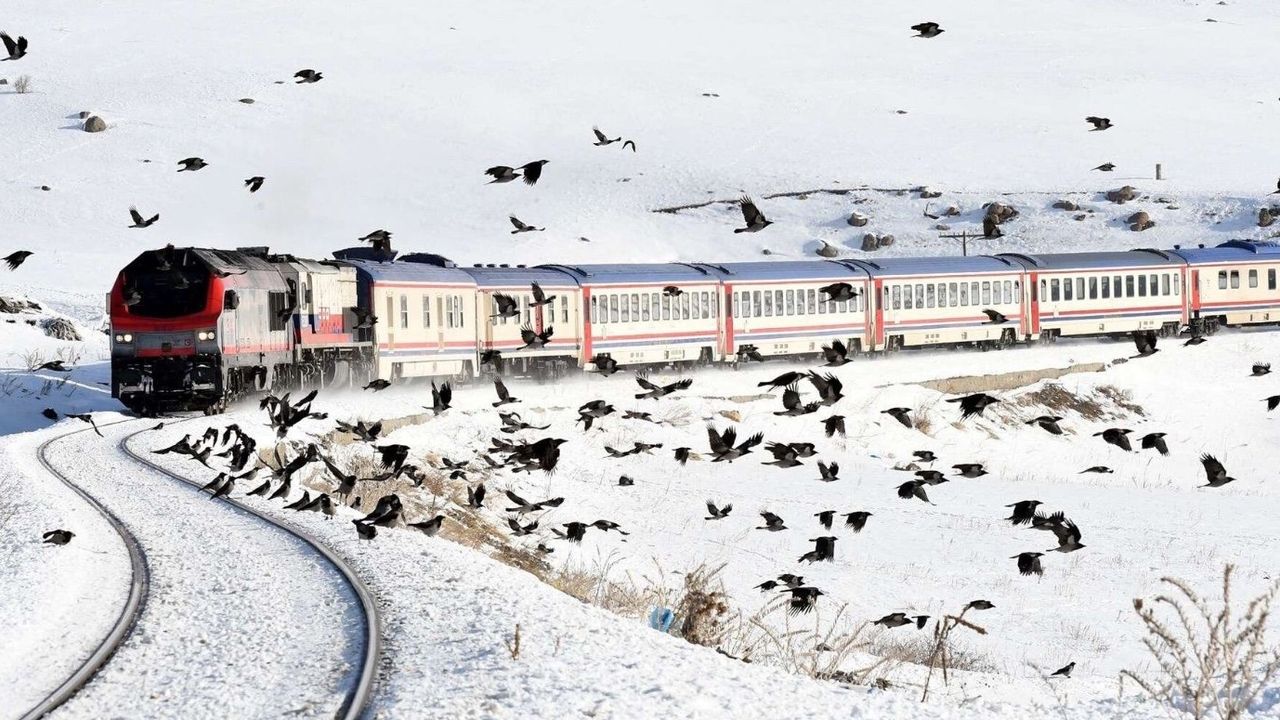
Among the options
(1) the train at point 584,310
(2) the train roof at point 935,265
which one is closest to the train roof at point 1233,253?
(1) the train at point 584,310

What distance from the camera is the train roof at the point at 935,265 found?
49.3m

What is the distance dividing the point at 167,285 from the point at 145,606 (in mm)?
17984

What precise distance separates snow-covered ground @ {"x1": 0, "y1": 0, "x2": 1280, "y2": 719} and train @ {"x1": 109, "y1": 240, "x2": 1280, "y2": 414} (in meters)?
1.51

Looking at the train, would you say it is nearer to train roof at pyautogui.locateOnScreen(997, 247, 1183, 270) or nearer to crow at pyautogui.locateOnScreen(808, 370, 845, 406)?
train roof at pyautogui.locateOnScreen(997, 247, 1183, 270)

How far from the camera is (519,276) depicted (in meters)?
42.3

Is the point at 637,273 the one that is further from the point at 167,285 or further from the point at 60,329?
the point at 60,329

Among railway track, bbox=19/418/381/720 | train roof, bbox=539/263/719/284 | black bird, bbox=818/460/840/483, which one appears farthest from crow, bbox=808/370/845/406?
train roof, bbox=539/263/719/284

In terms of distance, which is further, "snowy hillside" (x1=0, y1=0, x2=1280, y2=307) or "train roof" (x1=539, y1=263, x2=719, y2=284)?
"snowy hillside" (x1=0, y1=0, x2=1280, y2=307)

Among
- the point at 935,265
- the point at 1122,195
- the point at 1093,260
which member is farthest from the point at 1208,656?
the point at 1122,195

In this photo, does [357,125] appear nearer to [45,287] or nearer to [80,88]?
[80,88]

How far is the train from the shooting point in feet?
103

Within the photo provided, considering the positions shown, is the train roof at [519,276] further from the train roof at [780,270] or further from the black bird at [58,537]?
the black bird at [58,537]

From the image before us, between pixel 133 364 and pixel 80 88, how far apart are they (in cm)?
8775

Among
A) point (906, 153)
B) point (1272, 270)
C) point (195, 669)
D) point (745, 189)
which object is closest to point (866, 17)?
point (906, 153)
